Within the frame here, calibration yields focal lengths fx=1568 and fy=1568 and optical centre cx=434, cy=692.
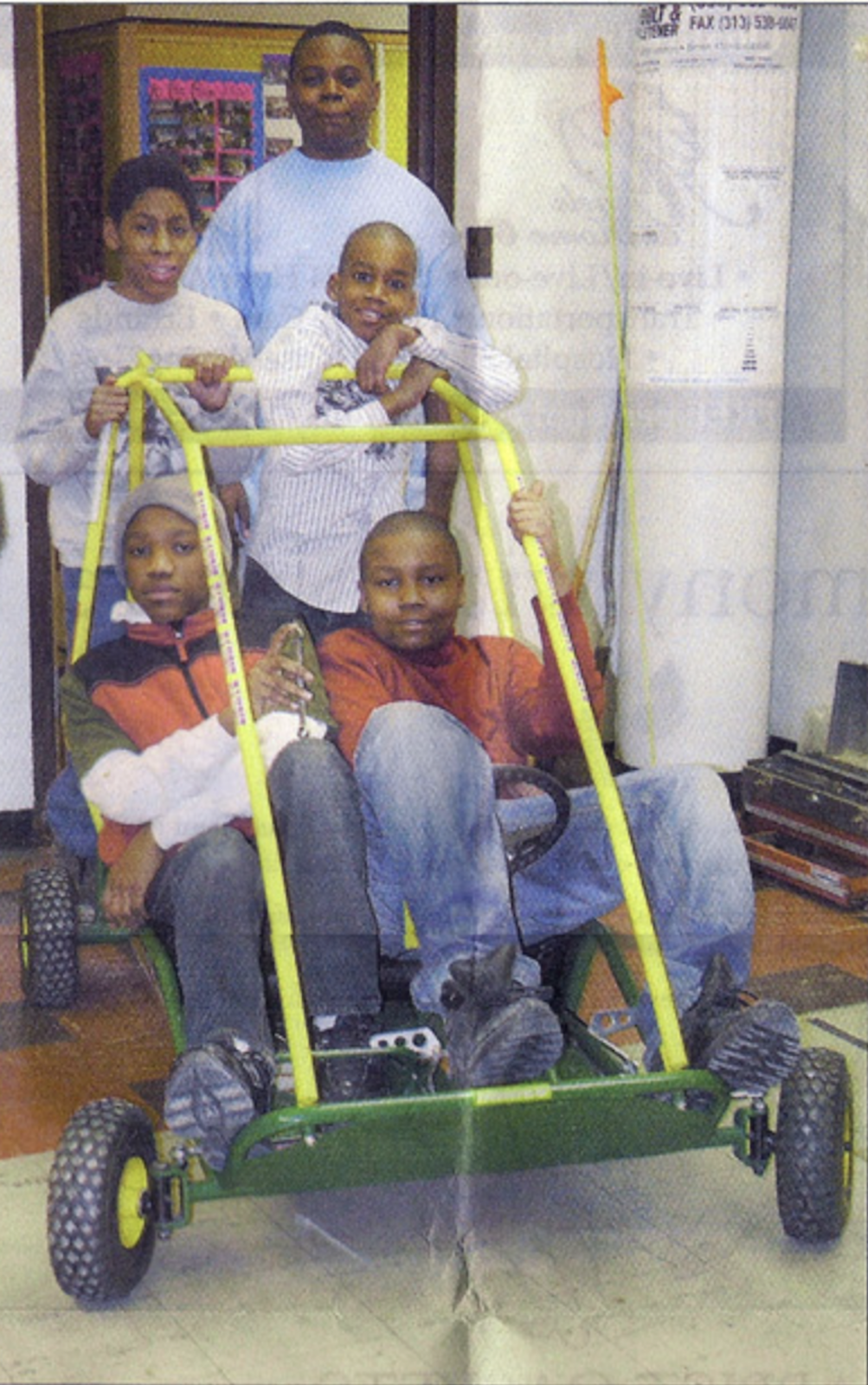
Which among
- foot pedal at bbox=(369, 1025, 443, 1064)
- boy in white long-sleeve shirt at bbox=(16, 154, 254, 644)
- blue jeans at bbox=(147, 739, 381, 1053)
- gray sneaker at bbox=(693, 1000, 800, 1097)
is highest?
boy in white long-sleeve shirt at bbox=(16, 154, 254, 644)

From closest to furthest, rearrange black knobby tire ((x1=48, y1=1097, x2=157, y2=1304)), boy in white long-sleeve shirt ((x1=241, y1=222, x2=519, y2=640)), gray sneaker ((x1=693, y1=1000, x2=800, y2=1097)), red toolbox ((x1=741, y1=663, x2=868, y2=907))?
black knobby tire ((x1=48, y1=1097, x2=157, y2=1304)) → gray sneaker ((x1=693, y1=1000, x2=800, y2=1097)) → boy in white long-sleeve shirt ((x1=241, y1=222, x2=519, y2=640)) → red toolbox ((x1=741, y1=663, x2=868, y2=907))

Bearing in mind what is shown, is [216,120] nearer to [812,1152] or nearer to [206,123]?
[206,123]

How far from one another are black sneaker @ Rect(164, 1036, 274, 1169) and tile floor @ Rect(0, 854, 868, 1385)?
0.15 m

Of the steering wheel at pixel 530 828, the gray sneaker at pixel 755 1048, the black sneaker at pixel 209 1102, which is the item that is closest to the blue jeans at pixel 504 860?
the steering wheel at pixel 530 828

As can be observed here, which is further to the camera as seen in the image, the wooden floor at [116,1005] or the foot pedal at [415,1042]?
the wooden floor at [116,1005]

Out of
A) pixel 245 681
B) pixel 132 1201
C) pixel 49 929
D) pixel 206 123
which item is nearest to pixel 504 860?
pixel 245 681

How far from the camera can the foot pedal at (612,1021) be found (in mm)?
1746

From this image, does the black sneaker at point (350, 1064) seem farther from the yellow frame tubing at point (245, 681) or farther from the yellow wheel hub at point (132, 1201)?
the yellow wheel hub at point (132, 1201)

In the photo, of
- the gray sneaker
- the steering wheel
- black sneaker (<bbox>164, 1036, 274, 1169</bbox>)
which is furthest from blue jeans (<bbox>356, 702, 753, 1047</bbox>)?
black sneaker (<bbox>164, 1036, 274, 1169</bbox>)

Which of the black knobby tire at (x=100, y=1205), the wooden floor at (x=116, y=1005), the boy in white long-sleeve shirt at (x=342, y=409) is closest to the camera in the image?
the black knobby tire at (x=100, y=1205)

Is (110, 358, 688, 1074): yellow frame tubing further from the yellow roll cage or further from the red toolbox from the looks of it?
the red toolbox

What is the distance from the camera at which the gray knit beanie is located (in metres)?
1.64

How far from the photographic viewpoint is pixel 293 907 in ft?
5.31

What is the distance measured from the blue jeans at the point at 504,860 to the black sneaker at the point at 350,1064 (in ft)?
0.26
